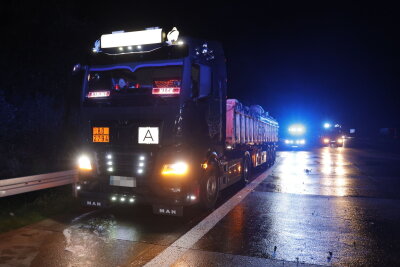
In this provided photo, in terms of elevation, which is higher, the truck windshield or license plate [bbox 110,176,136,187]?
the truck windshield

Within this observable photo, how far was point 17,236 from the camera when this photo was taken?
5527mm

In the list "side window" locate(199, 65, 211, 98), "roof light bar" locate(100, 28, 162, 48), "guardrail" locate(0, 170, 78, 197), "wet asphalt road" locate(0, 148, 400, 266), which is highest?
"roof light bar" locate(100, 28, 162, 48)

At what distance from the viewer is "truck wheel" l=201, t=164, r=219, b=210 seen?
7.12 meters

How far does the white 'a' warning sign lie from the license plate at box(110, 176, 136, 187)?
73 centimetres

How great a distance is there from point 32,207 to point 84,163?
184 centimetres

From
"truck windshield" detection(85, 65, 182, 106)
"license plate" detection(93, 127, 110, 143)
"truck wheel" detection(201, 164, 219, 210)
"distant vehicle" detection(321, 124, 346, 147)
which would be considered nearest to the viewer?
"truck windshield" detection(85, 65, 182, 106)

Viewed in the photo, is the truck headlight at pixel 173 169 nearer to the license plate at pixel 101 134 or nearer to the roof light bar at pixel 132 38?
the license plate at pixel 101 134

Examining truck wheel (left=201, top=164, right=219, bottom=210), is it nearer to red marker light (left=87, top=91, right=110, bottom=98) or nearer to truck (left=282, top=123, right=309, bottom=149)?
red marker light (left=87, top=91, right=110, bottom=98)

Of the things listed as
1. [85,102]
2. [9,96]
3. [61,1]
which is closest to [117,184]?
[85,102]

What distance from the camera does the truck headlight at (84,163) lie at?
6.66 metres

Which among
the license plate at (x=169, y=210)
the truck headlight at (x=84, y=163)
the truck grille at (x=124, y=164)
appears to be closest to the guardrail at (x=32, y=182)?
the truck headlight at (x=84, y=163)

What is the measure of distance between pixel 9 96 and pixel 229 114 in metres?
9.41

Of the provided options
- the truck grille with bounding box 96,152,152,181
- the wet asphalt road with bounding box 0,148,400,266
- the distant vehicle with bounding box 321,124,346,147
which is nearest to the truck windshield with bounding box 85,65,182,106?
the truck grille with bounding box 96,152,152,181

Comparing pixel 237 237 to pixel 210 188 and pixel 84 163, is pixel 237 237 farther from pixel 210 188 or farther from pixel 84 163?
pixel 84 163
